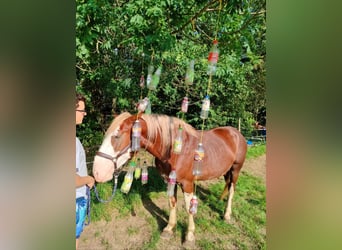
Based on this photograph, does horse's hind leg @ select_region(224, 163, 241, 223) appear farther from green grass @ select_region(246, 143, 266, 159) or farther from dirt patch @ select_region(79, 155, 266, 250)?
green grass @ select_region(246, 143, 266, 159)

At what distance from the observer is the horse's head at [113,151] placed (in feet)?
6.91

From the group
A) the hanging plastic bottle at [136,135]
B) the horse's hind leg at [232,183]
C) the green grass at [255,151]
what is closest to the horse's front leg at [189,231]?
the horse's hind leg at [232,183]

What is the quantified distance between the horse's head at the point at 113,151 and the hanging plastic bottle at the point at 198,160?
0.77 meters

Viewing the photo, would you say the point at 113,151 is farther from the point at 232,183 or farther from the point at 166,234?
the point at 232,183

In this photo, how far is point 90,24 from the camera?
6.32 ft

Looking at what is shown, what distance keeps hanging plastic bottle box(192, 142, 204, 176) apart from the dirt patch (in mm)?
786

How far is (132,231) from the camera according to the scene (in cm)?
295

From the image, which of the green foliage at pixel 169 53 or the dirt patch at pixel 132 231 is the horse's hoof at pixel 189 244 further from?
the green foliage at pixel 169 53
